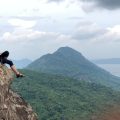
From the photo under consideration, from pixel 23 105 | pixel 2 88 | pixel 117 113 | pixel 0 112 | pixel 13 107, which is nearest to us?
pixel 117 113

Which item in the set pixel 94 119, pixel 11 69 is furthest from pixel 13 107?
pixel 94 119

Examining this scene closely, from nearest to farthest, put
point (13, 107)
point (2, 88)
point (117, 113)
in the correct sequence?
1. point (117, 113)
2. point (2, 88)
3. point (13, 107)

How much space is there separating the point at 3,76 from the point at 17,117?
266 cm

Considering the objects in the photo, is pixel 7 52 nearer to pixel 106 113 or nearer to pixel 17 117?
pixel 17 117

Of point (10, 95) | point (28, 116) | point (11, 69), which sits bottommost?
point (28, 116)

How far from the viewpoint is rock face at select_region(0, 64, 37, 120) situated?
840 inches

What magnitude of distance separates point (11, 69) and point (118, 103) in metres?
12.2

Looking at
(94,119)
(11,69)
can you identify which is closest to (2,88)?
(11,69)

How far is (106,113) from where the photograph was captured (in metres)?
13.4

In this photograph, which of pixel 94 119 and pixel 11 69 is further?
pixel 11 69

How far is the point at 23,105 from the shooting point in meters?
25.0

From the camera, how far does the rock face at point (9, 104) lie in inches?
840

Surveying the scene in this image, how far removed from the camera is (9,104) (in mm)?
22812

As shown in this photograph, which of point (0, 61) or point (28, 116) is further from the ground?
point (0, 61)
